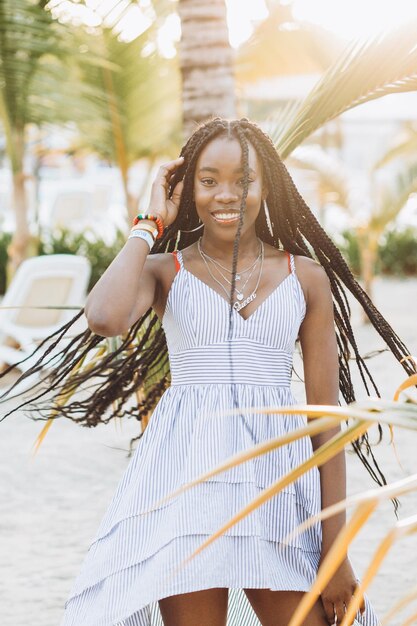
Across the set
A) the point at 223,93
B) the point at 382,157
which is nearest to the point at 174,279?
the point at 223,93

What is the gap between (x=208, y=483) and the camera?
7.67ft

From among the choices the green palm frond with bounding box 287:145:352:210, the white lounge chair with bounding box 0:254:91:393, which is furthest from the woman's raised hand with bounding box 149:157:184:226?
the green palm frond with bounding box 287:145:352:210

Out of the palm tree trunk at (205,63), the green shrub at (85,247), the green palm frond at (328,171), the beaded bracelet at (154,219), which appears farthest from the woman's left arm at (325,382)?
the green shrub at (85,247)


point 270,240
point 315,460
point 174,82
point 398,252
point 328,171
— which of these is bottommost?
point 398,252

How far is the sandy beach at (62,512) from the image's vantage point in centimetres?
425

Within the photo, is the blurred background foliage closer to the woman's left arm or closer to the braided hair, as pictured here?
the braided hair

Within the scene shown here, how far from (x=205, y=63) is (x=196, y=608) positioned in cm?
410

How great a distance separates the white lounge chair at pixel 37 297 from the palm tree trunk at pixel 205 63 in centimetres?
298

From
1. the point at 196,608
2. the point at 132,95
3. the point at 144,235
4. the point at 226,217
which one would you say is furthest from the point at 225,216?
the point at 132,95

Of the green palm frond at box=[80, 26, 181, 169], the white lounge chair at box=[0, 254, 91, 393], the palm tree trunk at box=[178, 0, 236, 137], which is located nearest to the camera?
the palm tree trunk at box=[178, 0, 236, 137]

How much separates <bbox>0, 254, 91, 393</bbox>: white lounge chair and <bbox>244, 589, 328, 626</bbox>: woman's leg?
606cm

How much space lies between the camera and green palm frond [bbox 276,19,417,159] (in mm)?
3430

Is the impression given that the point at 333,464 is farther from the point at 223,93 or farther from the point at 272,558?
the point at 223,93

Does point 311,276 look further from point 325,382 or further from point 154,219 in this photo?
point 154,219
